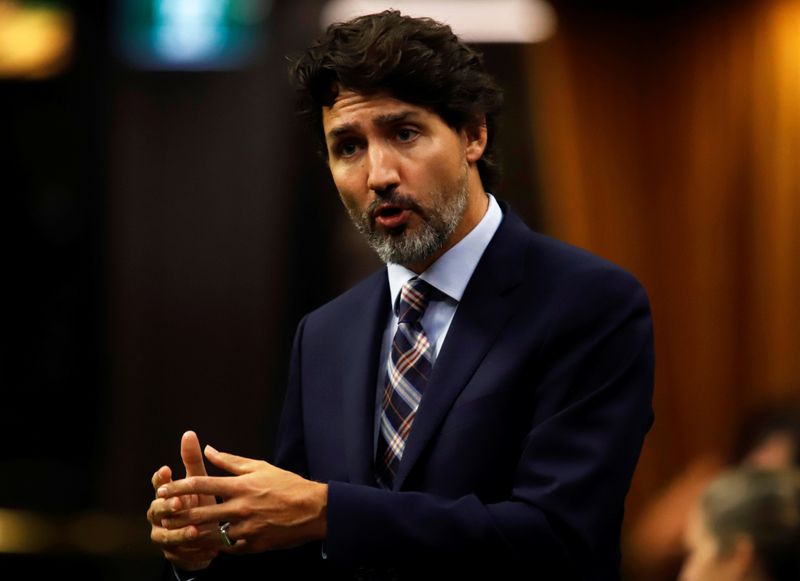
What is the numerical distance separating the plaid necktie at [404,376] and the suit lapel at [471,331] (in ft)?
0.15

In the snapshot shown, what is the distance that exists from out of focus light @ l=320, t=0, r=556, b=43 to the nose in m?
3.57

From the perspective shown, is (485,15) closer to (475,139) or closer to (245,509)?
(475,139)

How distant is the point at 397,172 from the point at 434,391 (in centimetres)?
32

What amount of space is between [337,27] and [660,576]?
2.68m

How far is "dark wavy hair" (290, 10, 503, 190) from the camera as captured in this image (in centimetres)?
184

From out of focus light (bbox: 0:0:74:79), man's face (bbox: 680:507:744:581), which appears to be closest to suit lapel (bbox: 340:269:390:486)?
man's face (bbox: 680:507:744:581)

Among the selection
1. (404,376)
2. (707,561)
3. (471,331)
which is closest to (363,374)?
(404,376)

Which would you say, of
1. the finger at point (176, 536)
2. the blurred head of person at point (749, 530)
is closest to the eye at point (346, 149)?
the finger at point (176, 536)

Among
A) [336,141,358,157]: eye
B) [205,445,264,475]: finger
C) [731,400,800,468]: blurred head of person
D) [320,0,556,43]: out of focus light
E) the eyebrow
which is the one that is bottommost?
[731,400,800,468]: blurred head of person

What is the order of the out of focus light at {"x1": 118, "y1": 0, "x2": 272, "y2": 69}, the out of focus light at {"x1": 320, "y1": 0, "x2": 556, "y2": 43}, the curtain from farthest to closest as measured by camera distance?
1. the out of focus light at {"x1": 118, "y1": 0, "x2": 272, "y2": 69}
2. the out of focus light at {"x1": 320, "y1": 0, "x2": 556, "y2": 43}
3. the curtain

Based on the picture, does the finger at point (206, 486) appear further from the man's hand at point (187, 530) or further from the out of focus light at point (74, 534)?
the out of focus light at point (74, 534)

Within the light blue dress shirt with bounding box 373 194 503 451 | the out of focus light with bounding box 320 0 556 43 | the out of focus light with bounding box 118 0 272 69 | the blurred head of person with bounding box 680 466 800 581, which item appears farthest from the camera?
the out of focus light with bounding box 118 0 272 69

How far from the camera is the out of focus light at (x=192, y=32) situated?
5.50m

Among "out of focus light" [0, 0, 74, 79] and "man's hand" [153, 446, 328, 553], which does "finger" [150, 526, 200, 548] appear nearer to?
"man's hand" [153, 446, 328, 553]
